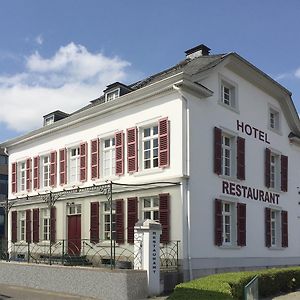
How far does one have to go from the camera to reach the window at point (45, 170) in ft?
79.9

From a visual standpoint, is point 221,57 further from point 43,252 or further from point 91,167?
point 43,252

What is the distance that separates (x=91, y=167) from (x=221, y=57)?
6.90 meters

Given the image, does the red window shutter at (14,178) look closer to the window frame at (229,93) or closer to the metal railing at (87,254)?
the metal railing at (87,254)

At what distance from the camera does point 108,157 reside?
20812 millimetres

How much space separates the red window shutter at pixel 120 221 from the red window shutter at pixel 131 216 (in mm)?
367

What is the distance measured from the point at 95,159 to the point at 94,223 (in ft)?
8.65

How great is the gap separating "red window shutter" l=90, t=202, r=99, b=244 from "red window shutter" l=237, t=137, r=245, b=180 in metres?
5.75

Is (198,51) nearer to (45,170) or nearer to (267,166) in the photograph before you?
(267,166)

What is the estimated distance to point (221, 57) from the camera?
64.4 ft

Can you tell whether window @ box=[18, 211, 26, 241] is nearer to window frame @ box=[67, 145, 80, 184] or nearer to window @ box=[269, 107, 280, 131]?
window frame @ box=[67, 145, 80, 184]

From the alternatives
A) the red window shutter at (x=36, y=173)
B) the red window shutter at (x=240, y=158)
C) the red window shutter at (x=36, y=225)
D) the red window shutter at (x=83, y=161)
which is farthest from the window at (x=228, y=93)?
the red window shutter at (x=36, y=225)

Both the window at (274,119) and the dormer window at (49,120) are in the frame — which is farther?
the dormer window at (49,120)

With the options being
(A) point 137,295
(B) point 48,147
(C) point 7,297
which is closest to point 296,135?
(B) point 48,147

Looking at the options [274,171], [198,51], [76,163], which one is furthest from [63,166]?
[274,171]
